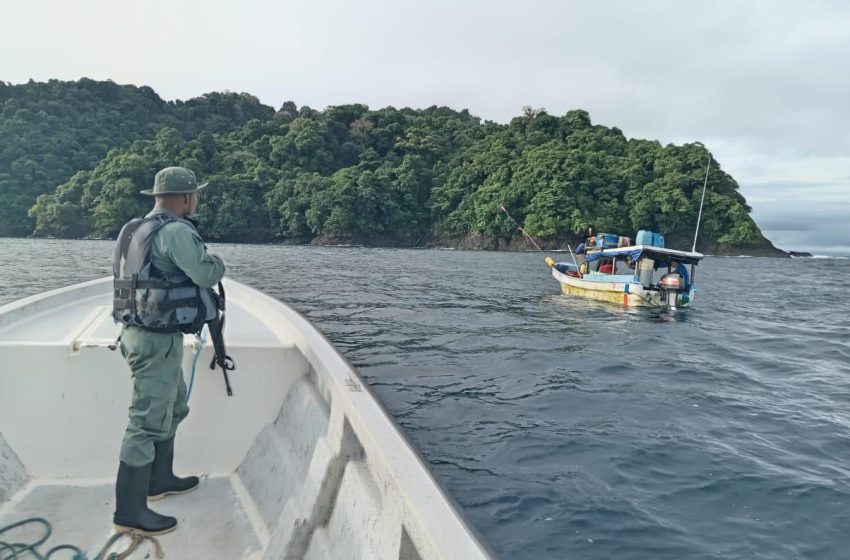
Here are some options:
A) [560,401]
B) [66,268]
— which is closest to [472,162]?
[66,268]

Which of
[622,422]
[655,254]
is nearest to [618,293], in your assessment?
[655,254]

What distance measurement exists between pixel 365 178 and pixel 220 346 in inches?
2704

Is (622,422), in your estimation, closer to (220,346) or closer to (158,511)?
(220,346)

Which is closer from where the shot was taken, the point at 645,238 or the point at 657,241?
the point at 645,238

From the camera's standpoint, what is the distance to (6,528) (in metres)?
2.88

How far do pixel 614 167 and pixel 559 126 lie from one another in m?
18.4

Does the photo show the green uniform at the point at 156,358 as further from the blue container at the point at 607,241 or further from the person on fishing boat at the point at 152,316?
the blue container at the point at 607,241

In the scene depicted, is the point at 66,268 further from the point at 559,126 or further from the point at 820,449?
the point at 559,126

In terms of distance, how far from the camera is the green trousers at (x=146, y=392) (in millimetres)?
2752

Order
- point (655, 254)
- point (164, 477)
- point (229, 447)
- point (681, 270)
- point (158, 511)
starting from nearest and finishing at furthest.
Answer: point (158, 511) < point (164, 477) < point (229, 447) < point (655, 254) < point (681, 270)

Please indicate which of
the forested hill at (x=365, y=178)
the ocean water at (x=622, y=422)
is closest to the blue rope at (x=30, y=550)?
the ocean water at (x=622, y=422)

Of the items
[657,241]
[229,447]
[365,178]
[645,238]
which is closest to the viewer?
[229,447]

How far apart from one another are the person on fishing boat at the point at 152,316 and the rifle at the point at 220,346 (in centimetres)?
50

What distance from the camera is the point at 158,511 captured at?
3.22m
